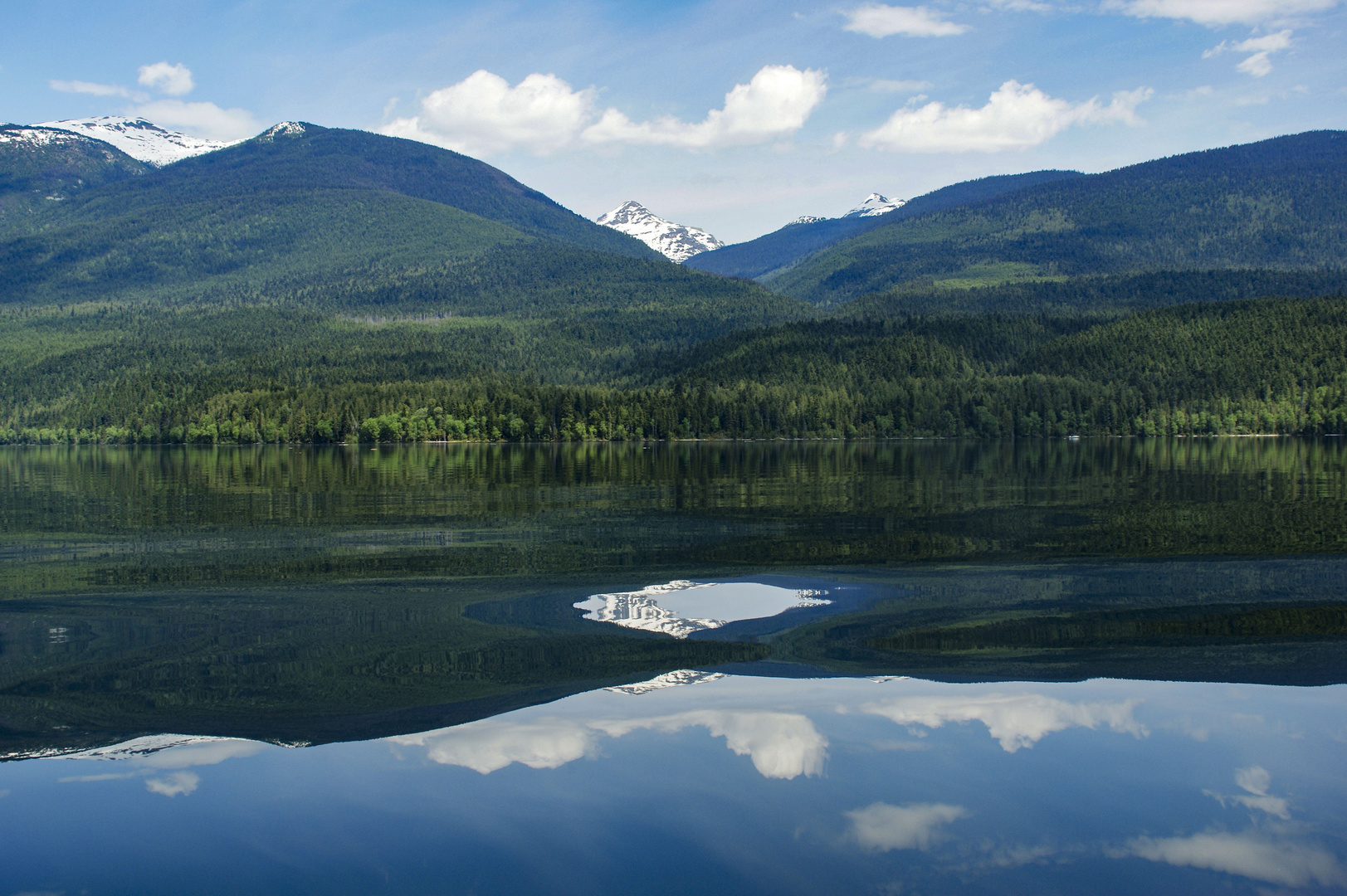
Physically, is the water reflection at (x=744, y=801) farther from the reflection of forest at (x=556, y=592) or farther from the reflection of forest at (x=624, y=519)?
the reflection of forest at (x=624, y=519)

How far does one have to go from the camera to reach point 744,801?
15414mm

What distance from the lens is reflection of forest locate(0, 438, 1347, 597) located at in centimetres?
3556

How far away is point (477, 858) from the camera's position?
13.7 metres

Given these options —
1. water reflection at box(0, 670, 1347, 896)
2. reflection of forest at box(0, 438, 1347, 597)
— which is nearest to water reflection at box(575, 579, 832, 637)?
reflection of forest at box(0, 438, 1347, 597)

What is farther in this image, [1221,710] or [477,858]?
[1221,710]

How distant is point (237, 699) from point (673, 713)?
8.15 m

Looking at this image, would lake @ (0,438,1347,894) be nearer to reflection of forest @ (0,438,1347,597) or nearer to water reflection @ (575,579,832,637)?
water reflection @ (575,579,832,637)

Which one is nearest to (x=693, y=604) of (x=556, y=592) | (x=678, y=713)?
(x=556, y=592)

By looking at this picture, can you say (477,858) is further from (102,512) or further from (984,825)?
(102,512)

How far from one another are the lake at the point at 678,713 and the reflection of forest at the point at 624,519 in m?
0.47

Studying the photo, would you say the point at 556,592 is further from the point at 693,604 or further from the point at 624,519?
the point at 624,519

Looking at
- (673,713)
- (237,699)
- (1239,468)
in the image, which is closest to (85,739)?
(237,699)

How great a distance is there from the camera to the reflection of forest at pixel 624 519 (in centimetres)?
3556

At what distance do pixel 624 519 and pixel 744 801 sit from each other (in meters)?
34.5
